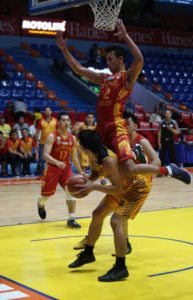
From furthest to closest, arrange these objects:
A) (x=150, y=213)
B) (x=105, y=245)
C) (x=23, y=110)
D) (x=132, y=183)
Answer: 1. (x=23, y=110)
2. (x=150, y=213)
3. (x=105, y=245)
4. (x=132, y=183)

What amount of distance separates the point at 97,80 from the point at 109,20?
101 inches

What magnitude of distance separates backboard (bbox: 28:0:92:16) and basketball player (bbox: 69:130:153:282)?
3.99 m

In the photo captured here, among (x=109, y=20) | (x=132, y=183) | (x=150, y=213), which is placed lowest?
(x=150, y=213)

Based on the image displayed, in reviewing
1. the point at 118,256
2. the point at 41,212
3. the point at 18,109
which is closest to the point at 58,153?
the point at 41,212

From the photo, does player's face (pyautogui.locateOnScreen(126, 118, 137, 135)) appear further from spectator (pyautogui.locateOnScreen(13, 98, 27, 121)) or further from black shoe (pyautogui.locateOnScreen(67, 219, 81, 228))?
spectator (pyautogui.locateOnScreen(13, 98, 27, 121))

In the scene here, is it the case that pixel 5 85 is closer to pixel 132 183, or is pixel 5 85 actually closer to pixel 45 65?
pixel 45 65

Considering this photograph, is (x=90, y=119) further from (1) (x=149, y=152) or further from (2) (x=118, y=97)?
(2) (x=118, y=97)

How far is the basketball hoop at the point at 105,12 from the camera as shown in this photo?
8102mm

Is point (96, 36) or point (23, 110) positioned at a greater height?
point (96, 36)

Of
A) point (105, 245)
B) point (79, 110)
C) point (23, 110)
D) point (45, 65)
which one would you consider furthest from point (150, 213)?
point (45, 65)

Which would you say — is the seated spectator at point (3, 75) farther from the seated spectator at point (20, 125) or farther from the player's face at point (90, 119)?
the player's face at point (90, 119)

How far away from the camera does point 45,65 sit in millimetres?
22984

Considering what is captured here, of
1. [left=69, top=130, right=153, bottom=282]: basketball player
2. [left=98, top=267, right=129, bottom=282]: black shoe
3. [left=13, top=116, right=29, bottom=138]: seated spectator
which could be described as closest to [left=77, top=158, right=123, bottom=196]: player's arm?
[left=69, top=130, right=153, bottom=282]: basketball player

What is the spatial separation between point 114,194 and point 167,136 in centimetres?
1078
